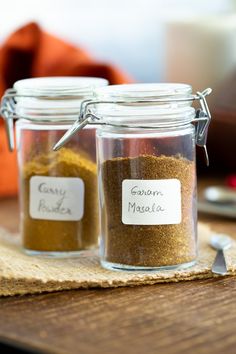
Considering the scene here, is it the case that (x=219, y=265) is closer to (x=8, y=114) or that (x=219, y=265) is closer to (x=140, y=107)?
(x=140, y=107)

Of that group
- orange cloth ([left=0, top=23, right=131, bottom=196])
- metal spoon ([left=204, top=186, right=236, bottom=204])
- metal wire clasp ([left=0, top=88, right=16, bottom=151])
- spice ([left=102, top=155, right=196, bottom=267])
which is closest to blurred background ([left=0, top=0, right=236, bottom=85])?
orange cloth ([left=0, top=23, right=131, bottom=196])

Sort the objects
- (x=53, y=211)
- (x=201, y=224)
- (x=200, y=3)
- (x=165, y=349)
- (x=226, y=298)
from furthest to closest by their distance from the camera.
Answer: (x=200, y=3)
(x=201, y=224)
(x=53, y=211)
(x=226, y=298)
(x=165, y=349)

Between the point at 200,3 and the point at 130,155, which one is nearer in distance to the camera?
the point at 130,155

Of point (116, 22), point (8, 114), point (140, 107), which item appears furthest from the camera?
point (116, 22)

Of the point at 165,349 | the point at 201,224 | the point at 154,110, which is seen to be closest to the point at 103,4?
the point at 201,224

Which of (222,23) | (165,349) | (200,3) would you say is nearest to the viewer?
(165,349)

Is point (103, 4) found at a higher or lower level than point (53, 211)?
higher

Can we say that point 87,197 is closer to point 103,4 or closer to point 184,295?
point 184,295

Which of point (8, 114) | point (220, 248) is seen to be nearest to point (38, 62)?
point (8, 114)
